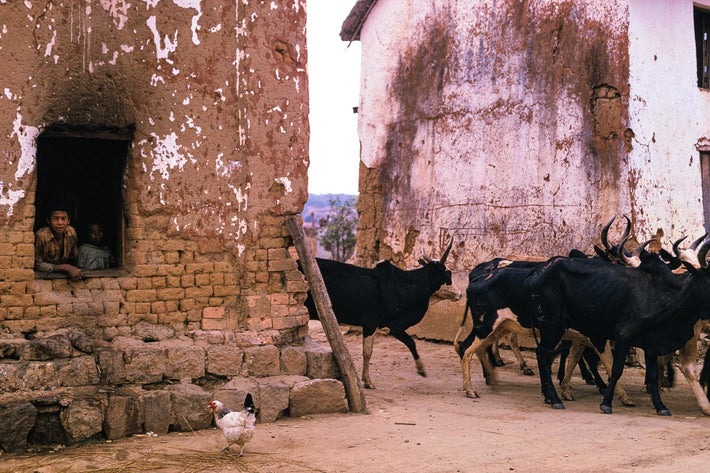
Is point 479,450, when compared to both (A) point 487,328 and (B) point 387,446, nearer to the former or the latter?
(B) point 387,446

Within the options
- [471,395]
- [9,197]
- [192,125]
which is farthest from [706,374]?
[9,197]

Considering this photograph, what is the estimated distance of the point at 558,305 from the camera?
27.0ft

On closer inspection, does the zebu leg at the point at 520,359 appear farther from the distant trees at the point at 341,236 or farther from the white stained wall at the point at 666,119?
the distant trees at the point at 341,236

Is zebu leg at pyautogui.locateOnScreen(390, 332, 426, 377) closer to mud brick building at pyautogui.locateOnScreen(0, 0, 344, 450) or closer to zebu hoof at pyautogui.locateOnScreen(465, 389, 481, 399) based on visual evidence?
zebu hoof at pyautogui.locateOnScreen(465, 389, 481, 399)

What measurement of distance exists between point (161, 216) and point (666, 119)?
8013mm

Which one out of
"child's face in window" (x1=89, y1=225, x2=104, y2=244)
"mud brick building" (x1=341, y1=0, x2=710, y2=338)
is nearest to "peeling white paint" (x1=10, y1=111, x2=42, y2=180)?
"child's face in window" (x1=89, y1=225, x2=104, y2=244)

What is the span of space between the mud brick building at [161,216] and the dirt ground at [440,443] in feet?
1.41

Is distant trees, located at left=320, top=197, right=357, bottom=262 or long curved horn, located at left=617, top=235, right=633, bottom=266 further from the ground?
distant trees, located at left=320, top=197, right=357, bottom=262

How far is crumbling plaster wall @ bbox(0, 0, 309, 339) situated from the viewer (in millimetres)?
6316

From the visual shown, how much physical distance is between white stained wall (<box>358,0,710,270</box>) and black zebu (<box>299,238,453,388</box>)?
2.77m

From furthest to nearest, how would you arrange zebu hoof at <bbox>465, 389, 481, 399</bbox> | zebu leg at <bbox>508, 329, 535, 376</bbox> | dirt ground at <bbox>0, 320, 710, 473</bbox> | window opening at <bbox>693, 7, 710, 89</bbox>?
window opening at <bbox>693, 7, 710, 89</bbox> → zebu leg at <bbox>508, 329, 535, 376</bbox> → zebu hoof at <bbox>465, 389, 481, 399</bbox> → dirt ground at <bbox>0, 320, 710, 473</bbox>

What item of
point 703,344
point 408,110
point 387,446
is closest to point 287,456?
point 387,446

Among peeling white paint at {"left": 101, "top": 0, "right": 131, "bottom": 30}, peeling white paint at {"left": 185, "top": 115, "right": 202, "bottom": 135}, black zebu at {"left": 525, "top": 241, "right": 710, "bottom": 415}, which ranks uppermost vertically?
peeling white paint at {"left": 101, "top": 0, "right": 131, "bottom": 30}

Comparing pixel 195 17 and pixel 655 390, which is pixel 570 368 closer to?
pixel 655 390
